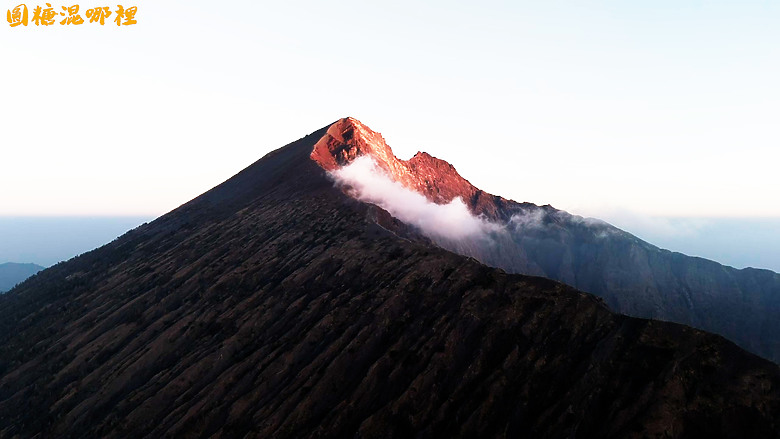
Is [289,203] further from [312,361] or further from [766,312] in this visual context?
[766,312]

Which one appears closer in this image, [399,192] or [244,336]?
[244,336]

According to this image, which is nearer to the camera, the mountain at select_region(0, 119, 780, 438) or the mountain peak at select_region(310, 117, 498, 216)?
the mountain at select_region(0, 119, 780, 438)

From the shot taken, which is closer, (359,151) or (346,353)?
(346,353)

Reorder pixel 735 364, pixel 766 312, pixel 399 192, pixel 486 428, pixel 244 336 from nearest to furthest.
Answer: pixel 735 364
pixel 486 428
pixel 244 336
pixel 399 192
pixel 766 312

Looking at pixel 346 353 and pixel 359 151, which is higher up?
pixel 359 151

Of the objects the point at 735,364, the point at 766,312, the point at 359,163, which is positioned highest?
the point at 359,163

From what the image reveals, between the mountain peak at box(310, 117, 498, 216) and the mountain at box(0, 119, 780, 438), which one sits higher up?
the mountain peak at box(310, 117, 498, 216)

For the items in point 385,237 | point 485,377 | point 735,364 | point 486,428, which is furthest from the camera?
point 385,237

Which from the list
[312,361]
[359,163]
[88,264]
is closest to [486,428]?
[312,361]
